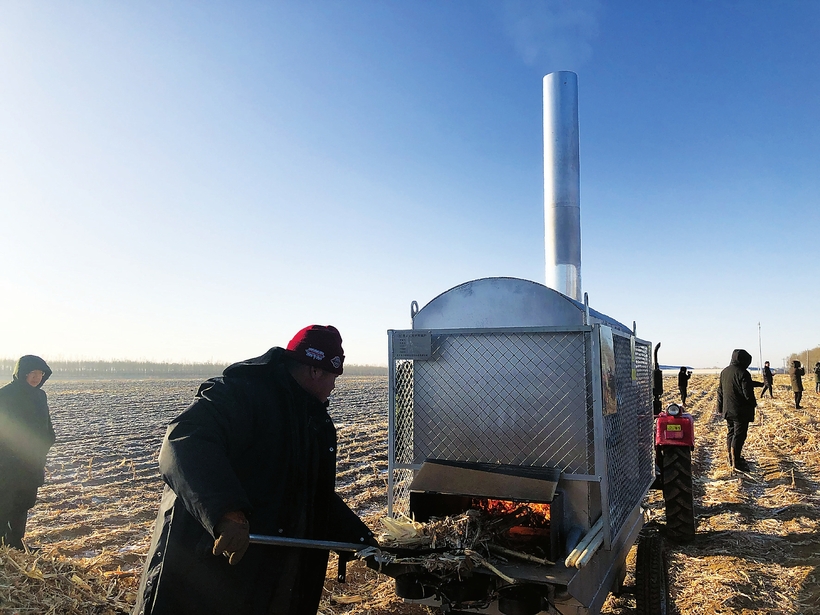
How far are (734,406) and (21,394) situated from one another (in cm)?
1046

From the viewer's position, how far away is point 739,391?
962 cm

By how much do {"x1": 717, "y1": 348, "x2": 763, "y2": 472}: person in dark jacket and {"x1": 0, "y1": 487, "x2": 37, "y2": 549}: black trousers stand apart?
10.1 meters

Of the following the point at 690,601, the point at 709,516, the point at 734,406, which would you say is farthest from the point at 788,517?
the point at 690,601

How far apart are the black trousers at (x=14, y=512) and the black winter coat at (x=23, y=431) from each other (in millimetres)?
53

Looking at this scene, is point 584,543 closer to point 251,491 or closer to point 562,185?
point 251,491

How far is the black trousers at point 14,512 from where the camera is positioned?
5473 mm

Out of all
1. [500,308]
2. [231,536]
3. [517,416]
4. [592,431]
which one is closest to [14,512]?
[231,536]

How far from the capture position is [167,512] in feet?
8.48

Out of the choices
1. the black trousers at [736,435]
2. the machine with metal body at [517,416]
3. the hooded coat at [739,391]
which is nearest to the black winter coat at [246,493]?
the machine with metal body at [517,416]

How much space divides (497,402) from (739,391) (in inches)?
294

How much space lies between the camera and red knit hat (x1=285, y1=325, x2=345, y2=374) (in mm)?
2934

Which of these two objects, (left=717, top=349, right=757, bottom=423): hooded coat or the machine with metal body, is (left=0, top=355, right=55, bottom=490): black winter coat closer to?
the machine with metal body

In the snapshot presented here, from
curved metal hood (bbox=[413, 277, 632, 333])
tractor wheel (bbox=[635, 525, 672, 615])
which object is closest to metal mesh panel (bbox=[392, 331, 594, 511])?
curved metal hood (bbox=[413, 277, 632, 333])

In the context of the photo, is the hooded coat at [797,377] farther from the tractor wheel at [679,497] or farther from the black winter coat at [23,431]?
the black winter coat at [23,431]
